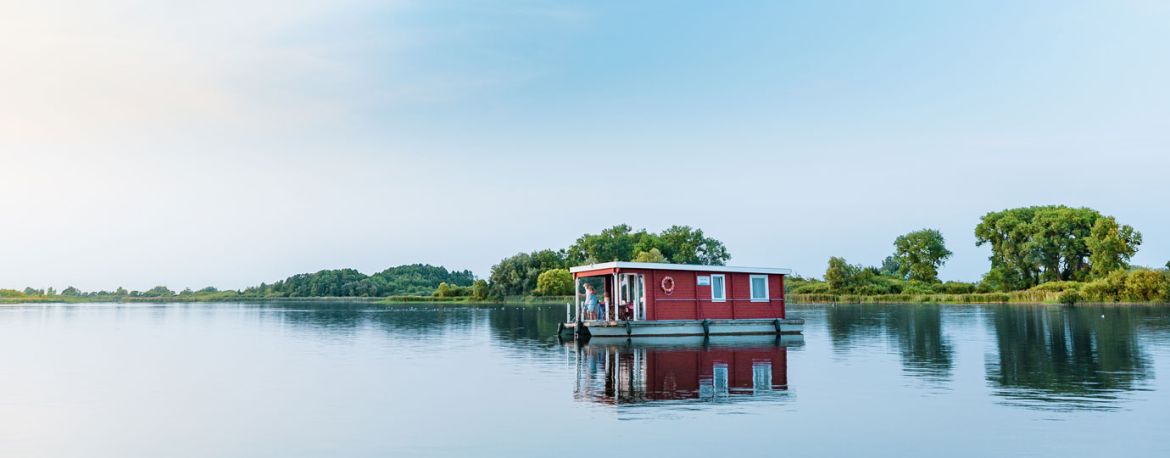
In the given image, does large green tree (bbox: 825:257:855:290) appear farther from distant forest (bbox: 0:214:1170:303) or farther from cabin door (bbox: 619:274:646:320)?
cabin door (bbox: 619:274:646:320)

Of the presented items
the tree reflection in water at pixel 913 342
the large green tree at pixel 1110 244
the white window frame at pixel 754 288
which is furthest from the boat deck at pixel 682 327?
the large green tree at pixel 1110 244

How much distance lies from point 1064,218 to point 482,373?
99288 mm

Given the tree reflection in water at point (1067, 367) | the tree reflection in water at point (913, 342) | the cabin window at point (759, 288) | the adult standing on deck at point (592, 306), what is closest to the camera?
the tree reflection in water at point (1067, 367)

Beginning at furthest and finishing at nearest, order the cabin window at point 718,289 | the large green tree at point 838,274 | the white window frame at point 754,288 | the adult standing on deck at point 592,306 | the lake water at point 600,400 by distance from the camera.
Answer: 1. the large green tree at point 838,274
2. the white window frame at point 754,288
3. the cabin window at point 718,289
4. the adult standing on deck at point 592,306
5. the lake water at point 600,400

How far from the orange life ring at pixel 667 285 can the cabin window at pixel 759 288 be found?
4766 mm

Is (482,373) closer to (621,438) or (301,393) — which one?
(301,393)

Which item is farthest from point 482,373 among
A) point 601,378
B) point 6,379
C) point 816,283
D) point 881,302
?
point 816,283

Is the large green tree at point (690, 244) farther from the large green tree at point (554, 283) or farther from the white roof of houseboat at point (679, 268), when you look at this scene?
the white roof of houseboat at point (679, 268)

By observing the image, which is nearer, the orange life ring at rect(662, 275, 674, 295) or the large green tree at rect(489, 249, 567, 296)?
the orange life ring at rect(662, 275, 674, 295)

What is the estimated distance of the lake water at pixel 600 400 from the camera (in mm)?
12438

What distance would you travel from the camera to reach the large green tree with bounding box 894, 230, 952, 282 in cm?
12438

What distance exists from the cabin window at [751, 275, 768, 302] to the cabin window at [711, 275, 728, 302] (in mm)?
1649

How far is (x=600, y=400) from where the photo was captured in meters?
16.9

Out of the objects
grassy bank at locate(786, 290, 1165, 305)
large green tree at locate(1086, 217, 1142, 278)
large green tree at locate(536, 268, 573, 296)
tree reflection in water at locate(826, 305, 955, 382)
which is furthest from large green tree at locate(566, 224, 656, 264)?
tree reflection in water at locate(826, 305, 955, 382)
